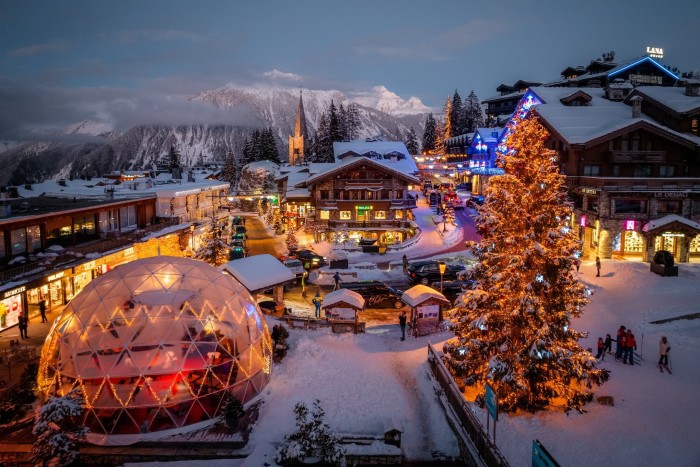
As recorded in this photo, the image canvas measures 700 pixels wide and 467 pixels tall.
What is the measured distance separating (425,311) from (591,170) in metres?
22.8

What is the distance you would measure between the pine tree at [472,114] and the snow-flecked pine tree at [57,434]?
99547 mm

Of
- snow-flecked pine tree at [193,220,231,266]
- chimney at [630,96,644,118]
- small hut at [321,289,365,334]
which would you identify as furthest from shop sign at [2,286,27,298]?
chimney at [630,96,644,118]

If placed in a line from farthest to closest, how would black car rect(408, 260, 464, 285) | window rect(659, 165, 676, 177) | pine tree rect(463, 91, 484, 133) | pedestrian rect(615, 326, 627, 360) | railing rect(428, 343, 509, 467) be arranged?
pine tree rect(463, 91, 484, 133) < window rect(659, 165, 676, 177) < black car rect(408, 260, 464, 285) < pedestrian rect(615, 326, 627, 360) < railing rect(428, 343, 509, 467)

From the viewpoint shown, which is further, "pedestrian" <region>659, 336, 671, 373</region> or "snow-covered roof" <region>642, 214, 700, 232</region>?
"snow-covered roof" <region>642, 214, 700, 232</region>

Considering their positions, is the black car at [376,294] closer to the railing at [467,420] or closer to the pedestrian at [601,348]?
the railing at [467,420]

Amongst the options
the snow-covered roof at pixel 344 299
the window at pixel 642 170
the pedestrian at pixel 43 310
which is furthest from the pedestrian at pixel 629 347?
the pedestrian at pixel 43 310

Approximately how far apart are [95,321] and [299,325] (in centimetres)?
952

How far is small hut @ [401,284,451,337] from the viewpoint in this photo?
20.5m

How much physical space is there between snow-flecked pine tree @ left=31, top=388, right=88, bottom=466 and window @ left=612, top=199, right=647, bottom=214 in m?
33.6

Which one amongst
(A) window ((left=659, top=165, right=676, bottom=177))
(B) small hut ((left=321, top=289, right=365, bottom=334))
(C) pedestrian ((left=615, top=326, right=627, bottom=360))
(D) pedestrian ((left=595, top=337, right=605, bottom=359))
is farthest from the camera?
(A) window ((left=659, top=165, right=676, bottom=177))

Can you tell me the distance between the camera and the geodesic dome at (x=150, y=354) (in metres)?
12.3

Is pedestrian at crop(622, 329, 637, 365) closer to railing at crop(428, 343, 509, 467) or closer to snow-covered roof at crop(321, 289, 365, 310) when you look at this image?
railing at crop(428, 343, 509, 467)

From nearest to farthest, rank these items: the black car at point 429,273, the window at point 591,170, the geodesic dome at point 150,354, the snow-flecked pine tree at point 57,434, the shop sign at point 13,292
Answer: the snow-flecked pine tree at point 57,434 → the geodesic dome at point 150,354 → the shop sign at point 13,292 → the black car at point 429,273 → the window at point 591,170

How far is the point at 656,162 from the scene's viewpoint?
33062mm
